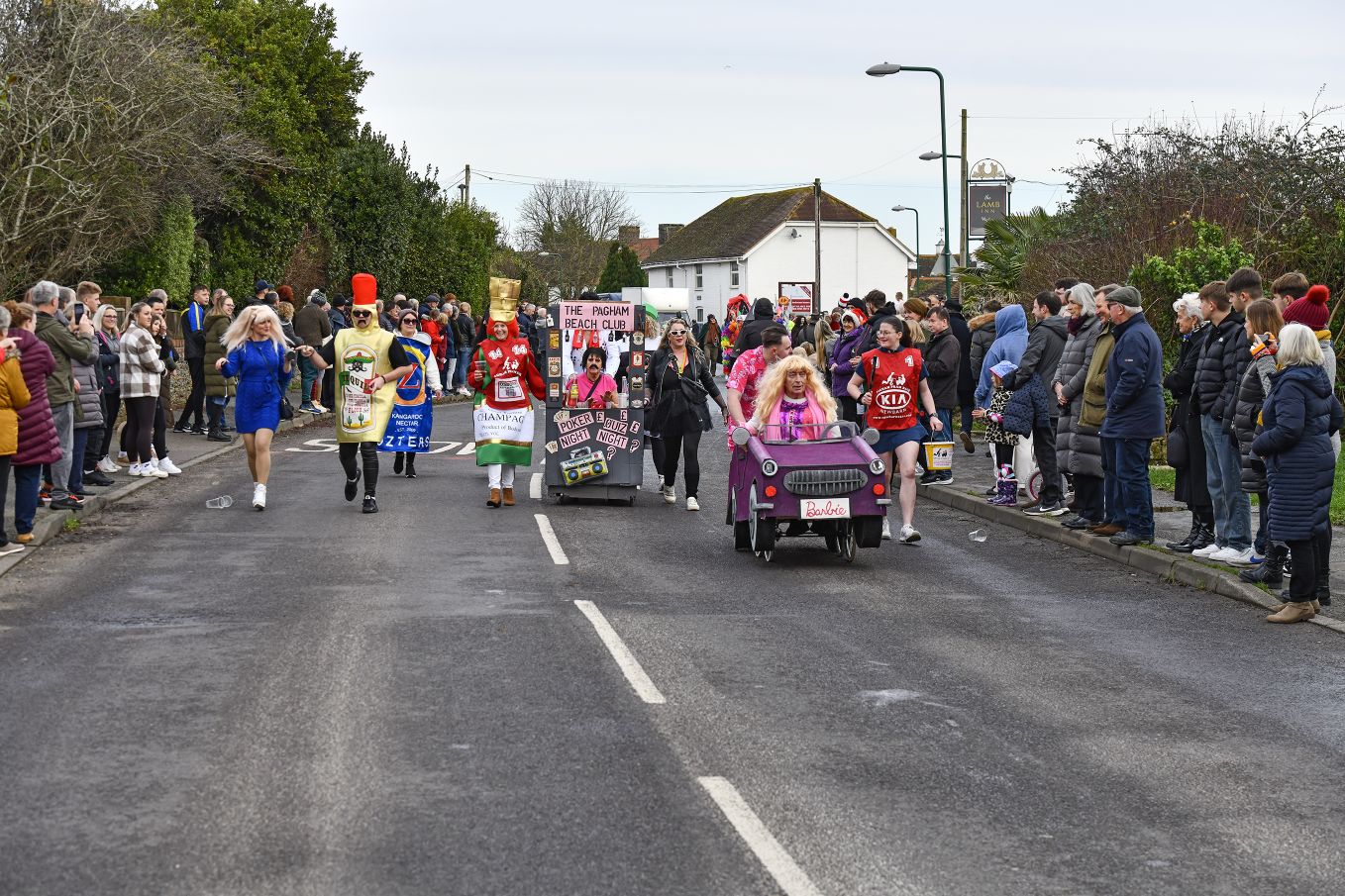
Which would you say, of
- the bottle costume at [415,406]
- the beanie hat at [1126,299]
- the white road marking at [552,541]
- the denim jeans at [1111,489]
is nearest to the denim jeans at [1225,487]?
the denim jeans at [1111,489]

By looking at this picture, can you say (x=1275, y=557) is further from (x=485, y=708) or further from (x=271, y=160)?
(x=271, y=160)

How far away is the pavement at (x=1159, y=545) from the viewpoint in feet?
35.6

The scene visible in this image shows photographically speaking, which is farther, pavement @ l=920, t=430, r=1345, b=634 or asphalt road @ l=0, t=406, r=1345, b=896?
pavement @ l=920, t=430, r=1345, b=634

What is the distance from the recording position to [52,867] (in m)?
5.34

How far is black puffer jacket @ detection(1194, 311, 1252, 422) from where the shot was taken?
11.3 metres

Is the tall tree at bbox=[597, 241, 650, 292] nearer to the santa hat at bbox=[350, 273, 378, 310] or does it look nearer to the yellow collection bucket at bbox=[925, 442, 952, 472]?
the santa hat at bbox=[350, 273, 378, 310]

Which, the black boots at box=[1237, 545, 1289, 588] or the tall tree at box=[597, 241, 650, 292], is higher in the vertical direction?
the tall tree at box=[597, 241, 650, 292]

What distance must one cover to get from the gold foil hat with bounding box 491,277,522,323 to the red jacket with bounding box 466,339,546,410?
0.33 m

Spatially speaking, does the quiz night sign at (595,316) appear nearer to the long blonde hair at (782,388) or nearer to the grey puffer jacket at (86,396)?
the long blonde hair at (782,388)

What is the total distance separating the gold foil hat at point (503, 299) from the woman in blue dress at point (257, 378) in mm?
2350

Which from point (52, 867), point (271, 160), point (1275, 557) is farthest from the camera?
point (271, 160)

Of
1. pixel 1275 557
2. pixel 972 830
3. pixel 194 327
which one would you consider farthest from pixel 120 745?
pixel 194 327

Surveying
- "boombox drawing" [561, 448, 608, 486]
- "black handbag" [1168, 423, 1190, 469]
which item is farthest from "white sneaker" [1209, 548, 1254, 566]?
"boombox drawing" [561, 448, 608, 486]

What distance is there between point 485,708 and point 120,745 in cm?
165
